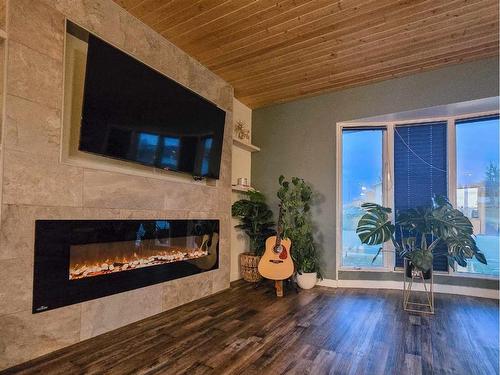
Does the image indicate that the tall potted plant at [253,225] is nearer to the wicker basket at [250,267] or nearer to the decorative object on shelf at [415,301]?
the wicker basket at [250,267]

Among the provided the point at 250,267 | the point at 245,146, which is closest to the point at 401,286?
the point at 250,267

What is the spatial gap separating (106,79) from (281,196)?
2333 mm

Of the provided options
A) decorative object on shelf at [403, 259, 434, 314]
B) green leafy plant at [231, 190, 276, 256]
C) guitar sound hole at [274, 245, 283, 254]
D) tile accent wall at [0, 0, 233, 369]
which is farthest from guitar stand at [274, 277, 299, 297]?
tile accent wall at [0, 0, 233, 369]

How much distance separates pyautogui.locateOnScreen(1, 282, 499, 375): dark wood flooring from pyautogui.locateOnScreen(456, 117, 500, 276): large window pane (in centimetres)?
63

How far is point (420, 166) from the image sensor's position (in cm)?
368

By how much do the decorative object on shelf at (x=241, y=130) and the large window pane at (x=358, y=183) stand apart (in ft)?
4.53

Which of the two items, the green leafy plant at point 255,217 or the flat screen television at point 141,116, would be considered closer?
the flat screen television at point 141,116

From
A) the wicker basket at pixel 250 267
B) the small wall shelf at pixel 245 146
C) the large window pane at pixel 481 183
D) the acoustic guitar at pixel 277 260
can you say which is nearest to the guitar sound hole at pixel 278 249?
the acoustic guitar at pixel 277 260

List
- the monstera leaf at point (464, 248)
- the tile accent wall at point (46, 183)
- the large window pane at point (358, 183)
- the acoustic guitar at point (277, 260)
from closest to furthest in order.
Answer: the tile accent wall at point (46, 183), the monstera leaf at point (464, 248), the acoustic guitar at point (277, 260), the large window pane at point (358, 183)

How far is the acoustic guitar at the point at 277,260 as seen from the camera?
128 inches

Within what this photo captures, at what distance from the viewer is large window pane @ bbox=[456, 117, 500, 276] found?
3342 millimetres

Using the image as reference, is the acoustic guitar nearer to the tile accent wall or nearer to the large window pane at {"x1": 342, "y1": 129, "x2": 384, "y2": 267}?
the large window pane at {"x1": 342, "y1": 129, "x2": 384, "y2": 267}

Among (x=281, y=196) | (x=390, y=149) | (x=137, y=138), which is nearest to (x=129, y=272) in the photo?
(x=137, y=138)

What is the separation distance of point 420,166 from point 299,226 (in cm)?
173
